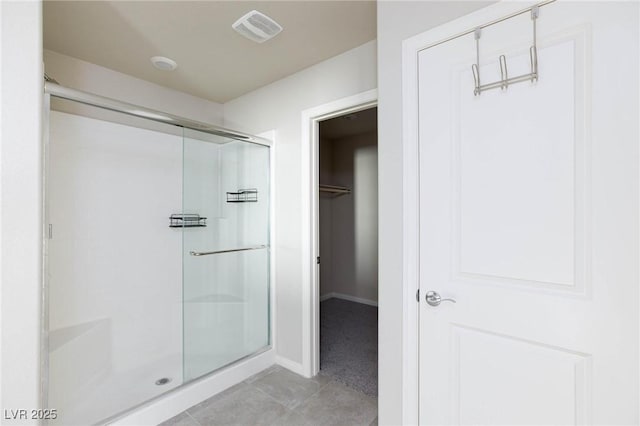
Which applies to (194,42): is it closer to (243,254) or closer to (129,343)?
(243,254)

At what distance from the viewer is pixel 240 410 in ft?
6.39

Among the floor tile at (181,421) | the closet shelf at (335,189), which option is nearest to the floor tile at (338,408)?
the floor tile at (181,421)

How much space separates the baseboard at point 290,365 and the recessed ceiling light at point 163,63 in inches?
101

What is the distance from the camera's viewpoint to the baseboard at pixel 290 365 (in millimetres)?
2416

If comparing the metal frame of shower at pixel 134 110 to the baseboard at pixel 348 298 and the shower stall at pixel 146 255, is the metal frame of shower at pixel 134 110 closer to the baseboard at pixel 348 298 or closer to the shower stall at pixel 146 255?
the shower stall at pixel 146 255

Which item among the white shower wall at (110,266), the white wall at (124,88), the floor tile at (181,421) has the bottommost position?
the floor tile at (181,421)

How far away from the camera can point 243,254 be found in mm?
2594

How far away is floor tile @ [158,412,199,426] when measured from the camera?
1.81m

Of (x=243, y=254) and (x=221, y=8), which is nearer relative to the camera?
(x=221, y=8)

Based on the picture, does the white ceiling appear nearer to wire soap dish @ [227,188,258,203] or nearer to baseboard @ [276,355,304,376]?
wire soap dish @ [227,188,258,203]

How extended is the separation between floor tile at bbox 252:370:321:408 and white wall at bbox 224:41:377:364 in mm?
153
